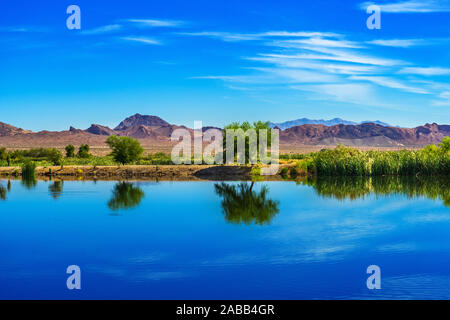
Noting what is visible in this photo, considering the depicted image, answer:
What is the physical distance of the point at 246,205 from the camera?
50.3 feet

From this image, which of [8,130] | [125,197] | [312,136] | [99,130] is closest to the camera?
[125,197]

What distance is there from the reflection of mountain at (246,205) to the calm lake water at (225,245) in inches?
2.4

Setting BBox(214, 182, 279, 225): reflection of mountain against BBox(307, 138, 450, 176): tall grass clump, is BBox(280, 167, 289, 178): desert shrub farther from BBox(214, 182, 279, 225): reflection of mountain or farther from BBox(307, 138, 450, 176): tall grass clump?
BBox(214, 182, 279, 225): reflection of mountain

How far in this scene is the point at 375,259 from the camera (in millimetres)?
8594

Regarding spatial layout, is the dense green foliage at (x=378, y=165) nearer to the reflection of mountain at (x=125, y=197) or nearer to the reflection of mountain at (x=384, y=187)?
the reflection of mountain at (x=384, y=187)

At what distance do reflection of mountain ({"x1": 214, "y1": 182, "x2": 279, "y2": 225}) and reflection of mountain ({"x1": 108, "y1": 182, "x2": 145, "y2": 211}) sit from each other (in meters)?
2.91

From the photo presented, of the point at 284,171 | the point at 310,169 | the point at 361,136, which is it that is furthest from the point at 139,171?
Answer: the point at 361,136

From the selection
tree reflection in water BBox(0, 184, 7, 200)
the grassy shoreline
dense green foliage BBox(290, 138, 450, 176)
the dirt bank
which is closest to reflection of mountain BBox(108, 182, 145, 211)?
tree reflection in water BBox(0, 184, 7, 200)

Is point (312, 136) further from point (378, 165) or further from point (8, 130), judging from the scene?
point (378, 165)

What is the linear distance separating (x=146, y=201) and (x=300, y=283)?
972cm

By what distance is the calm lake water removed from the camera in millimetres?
6973

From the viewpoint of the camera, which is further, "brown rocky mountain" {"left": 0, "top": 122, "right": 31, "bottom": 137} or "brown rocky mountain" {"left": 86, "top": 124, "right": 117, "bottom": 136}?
"brown rocky mountain" {"left": 86, "top": 124, "right": 117, "bottom": 136}

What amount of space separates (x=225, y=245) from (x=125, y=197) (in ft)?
27.3

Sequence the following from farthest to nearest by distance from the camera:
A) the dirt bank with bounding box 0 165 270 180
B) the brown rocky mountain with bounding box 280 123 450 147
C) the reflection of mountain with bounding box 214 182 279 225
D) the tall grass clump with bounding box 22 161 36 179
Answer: the brown rocky mountain with bounding box 280 123 450 147
the dirt bank with bounding box 0 165 270 180
the tall grass clump with bounding box 22 161 36 179
the reflection of mountain with bounding box 214 182 279 225
